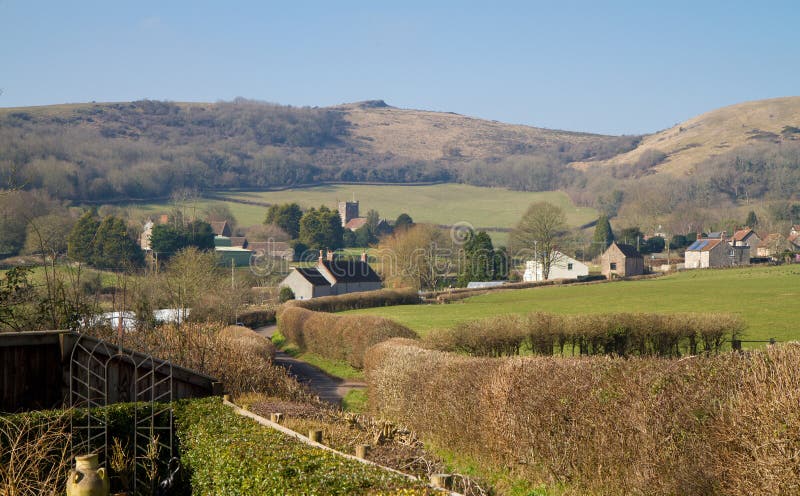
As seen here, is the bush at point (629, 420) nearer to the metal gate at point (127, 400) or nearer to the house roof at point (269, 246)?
the metal gate at point (127, 400)

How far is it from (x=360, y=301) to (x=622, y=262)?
115ft

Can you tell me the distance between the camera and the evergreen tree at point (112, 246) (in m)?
77.3

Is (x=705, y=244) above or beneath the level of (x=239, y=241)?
above

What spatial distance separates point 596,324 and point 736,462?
1862 cm

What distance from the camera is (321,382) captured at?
29.4 m

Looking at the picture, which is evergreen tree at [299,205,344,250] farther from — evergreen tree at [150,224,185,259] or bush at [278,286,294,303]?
bush at [278,286,294,303]

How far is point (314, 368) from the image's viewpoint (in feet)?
112

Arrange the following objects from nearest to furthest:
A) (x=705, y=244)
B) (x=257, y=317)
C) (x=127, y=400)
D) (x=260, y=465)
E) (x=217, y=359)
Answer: (x=260, y=465) < (x=127, y=400) < (x=217, y=359) < (x=257, y=317) < (x=705, y=244)

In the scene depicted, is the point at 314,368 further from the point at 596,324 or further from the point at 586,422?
the point at 586,422

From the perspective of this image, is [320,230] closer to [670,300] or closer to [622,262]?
[622,262]

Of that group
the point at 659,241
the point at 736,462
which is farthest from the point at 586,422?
the point at 659,241

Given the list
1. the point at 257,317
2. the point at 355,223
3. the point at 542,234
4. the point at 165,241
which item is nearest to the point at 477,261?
the point at 542,234

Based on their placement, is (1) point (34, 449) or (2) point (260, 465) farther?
(1) point (34, 449)

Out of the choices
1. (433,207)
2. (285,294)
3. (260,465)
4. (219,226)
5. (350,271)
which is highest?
(433,207)
